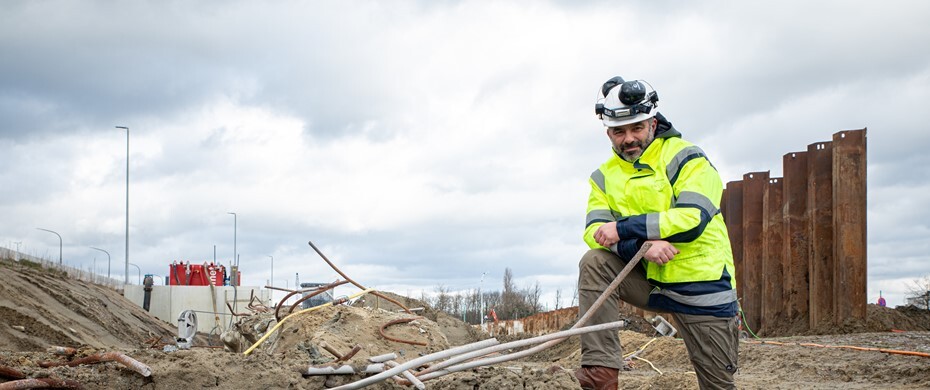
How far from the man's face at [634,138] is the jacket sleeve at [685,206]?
21cm

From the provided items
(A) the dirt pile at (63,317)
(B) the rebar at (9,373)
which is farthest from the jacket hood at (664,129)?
(A) the dirt pile at (63,317)

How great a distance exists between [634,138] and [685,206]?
55 centimetres

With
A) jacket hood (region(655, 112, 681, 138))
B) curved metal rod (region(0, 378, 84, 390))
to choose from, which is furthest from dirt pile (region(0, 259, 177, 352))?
jacket hood (region(655, 112, 681, 138))

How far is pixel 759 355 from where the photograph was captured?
1149 cm

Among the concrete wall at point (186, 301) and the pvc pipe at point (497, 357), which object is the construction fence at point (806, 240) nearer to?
the pvc pipe at point (497, 357)

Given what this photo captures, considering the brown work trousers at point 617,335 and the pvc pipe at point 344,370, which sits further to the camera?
the brown work trousers at point 617,335

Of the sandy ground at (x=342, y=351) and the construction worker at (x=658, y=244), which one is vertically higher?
the construction worker at (x=658, y=244)

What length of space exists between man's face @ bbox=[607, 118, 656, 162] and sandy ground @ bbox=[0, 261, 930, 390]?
4.33 ft

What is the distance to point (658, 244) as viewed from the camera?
4633 millimetres

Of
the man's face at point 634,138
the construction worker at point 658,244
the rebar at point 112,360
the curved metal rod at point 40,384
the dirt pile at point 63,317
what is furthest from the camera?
the dirt pile at point 63,317

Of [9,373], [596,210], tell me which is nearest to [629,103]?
[596,210]

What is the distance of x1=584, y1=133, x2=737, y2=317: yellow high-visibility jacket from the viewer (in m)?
4.70

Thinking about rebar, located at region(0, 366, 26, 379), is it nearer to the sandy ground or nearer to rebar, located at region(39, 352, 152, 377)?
the sandy ground

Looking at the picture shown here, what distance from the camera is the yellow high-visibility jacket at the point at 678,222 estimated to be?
470 centimetres
